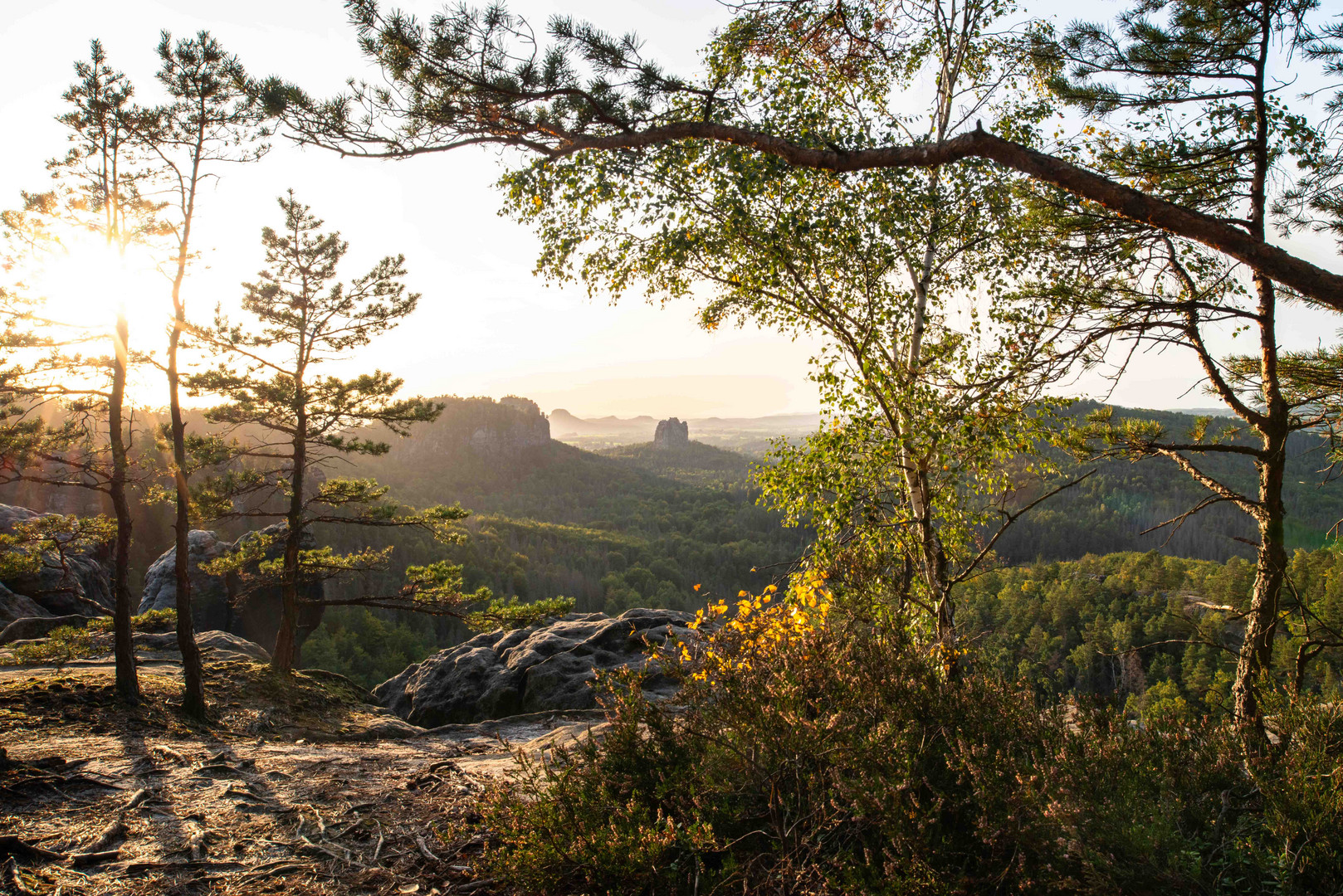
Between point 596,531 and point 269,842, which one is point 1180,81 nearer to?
point 269,842

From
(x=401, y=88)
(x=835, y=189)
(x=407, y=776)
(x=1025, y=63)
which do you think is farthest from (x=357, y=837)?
(x=1025, y=63)

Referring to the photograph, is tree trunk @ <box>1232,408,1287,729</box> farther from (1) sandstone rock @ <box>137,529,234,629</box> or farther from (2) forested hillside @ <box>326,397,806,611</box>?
(2) forested hillside @ <box>326,397,806,611</box>

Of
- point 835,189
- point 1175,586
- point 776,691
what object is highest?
point 835,189

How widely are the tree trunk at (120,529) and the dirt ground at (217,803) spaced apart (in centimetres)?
33

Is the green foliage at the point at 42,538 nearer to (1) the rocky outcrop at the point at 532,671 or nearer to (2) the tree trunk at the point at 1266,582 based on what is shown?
(1) the rocky outcrop at the point at 532,671

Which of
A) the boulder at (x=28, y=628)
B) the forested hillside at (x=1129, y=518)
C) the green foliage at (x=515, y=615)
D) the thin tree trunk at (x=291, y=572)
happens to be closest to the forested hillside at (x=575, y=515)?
the forested hillside at (x=1129, y=518)

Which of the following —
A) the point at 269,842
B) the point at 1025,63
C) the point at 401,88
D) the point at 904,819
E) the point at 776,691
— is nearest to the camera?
the point at 904,819

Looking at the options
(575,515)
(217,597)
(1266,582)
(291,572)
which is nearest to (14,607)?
(291,572)

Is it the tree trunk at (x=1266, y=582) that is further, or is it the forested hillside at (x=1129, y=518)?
the forested hillside at (x=1129, y=518)

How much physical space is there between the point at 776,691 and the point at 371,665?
45830 mm

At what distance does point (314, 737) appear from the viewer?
1021 centimetres

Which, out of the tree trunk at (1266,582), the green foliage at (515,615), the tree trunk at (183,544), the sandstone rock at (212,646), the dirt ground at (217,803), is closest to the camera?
the dirt ground at (217,803)

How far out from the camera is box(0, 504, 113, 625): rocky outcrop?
1675 cm

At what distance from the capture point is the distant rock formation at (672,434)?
623ft
